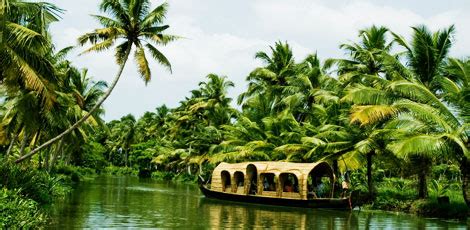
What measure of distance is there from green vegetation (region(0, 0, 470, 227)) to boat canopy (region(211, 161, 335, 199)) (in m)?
1.20

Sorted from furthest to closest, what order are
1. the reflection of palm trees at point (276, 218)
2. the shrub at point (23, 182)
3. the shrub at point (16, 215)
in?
the reflection of palm trees at point (276, 218)
the shrub at point (23, 182)
the shrub at point (16, 215)

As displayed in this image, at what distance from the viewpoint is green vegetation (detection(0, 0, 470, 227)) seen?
12508 mm

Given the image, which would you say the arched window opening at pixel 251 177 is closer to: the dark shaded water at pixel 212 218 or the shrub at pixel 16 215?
the dark shaded water at pixel 212 218

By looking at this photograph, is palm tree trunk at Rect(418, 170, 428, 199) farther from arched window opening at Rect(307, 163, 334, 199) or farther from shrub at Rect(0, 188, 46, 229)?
shrub at Rect(0, 188, 46, 229)

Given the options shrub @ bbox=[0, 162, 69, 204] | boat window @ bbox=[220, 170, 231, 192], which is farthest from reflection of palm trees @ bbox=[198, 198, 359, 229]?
shrub @ bbox=[0, 162, 69, 204]

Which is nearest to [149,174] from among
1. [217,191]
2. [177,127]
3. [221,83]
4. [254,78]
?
[177,127]

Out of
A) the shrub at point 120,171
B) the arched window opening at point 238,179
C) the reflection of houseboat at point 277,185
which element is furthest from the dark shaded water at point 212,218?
the shrub at point 120,171

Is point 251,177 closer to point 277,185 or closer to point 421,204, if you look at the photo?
point 277,185

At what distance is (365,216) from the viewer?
1833 cm

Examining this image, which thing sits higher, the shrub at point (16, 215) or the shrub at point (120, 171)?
the shrub at point (120, 171)

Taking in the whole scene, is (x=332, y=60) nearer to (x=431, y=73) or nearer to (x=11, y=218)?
(x=431, y=73)

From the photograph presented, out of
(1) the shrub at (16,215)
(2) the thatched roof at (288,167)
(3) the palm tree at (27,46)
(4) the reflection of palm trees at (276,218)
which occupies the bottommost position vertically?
(4) the reflection of palm trees at (276,218)

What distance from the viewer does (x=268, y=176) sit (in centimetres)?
2441

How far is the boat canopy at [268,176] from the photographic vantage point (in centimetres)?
2060
